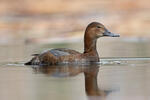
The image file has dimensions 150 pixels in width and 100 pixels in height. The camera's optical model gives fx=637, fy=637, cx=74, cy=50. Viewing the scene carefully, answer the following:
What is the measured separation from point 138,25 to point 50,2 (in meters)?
3.37

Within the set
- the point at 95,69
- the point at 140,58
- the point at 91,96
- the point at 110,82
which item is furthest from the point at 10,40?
the point at 91,96

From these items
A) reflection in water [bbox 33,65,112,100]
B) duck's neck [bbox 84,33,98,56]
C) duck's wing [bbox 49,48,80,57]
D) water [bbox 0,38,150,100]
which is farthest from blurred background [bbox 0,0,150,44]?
reflection in water [bbox 33,65,112,100]

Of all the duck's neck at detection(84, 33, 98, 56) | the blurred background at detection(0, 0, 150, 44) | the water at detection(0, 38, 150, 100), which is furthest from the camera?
the blurred background at detection(0, 0, 150, 44)

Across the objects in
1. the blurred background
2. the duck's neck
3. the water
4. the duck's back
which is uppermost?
the blurred background

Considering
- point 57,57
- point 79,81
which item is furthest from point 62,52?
point 79,81

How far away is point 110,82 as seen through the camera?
9.81 m

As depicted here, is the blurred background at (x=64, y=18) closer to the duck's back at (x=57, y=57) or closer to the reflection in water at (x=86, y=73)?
the duck's back at (x=57, y=57)

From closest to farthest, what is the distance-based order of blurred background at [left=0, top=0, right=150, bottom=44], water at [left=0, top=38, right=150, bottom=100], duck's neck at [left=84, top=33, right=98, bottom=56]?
1. water at [left=0, top=38, right=150, bottom=100]
2. duck's neck at [left=84, top=33, right=98, bottom=56]
3. blurred background at [left=0, top=0, right=150, bottom=44]

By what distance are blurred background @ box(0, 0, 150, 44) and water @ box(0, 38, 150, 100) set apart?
7455 mm

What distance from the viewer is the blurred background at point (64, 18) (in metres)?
21.7

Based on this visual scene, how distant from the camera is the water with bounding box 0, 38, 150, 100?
8.61m

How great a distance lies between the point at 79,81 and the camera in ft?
32.7

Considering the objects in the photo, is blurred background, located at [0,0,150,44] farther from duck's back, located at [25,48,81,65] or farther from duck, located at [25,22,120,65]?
duck's back, located at [25,48,81,65]

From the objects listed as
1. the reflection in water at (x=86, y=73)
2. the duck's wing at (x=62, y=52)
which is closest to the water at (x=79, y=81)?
the reflection in water at (x=86, y=73)
